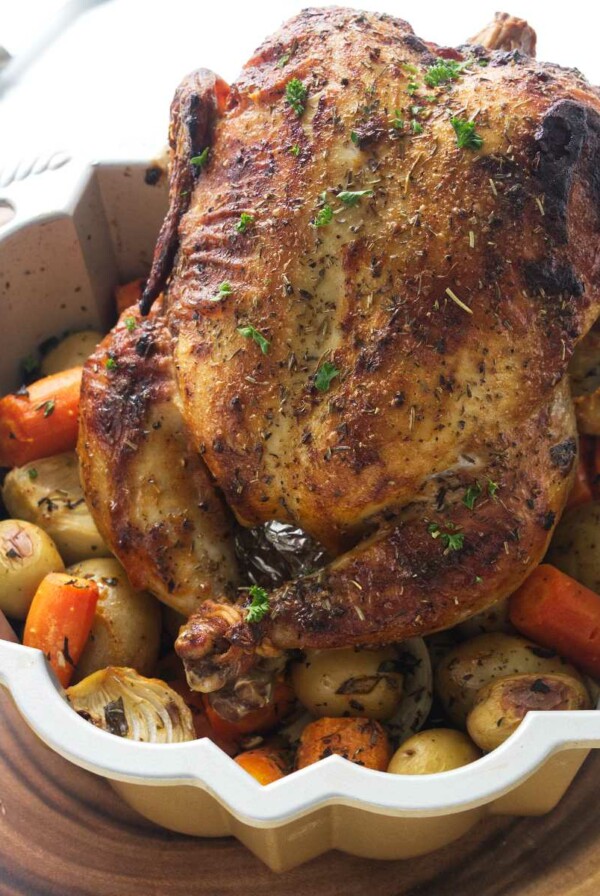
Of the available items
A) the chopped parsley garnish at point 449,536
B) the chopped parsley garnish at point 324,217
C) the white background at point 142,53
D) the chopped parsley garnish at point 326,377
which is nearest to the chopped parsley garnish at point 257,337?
the chopped parsley garnish at point 326,377

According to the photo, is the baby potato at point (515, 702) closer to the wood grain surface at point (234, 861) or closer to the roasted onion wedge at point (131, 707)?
the wood grain surface at point (234, 861)

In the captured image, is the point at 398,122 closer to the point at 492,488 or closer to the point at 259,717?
the point at 492,488

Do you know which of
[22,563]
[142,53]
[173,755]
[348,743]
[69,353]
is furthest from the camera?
[142,53]

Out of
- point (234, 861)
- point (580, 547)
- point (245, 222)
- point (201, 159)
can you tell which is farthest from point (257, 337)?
point (234, 861)

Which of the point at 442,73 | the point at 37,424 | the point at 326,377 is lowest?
the point at 37,424

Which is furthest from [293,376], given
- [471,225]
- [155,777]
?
[155,777]
